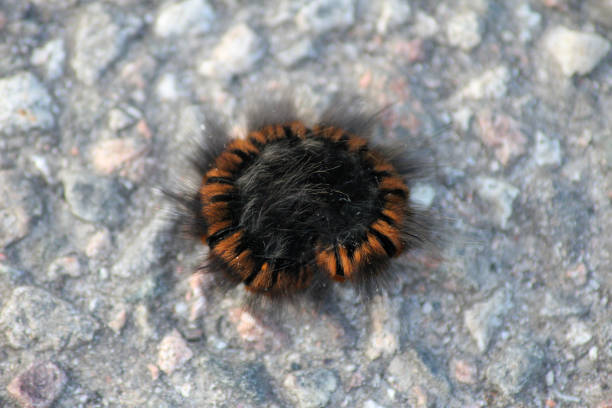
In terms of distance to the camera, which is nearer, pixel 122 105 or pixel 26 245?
pixel 26 245

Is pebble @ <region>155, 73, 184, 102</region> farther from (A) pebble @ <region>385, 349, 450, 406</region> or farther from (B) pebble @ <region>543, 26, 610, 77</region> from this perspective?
(B) pebble @ <region>543, 26, 610, 77</region>

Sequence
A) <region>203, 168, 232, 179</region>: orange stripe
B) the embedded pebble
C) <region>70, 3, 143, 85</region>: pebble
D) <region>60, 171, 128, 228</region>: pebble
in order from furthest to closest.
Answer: <region>70, 3, 143, 85</region>: pebble
the embedded pebble
<region>60, 171, 128, 228</region>: pebble
<region>203, 168, 232, 179</region>: orange stripe

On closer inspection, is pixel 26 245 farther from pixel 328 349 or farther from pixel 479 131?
pixel 479 131

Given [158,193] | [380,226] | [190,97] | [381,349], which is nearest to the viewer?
[380,226]

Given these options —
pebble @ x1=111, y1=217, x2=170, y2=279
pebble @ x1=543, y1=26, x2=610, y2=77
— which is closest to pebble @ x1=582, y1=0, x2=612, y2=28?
pebble @ x1=543, y1=26, x2=610, y2=77

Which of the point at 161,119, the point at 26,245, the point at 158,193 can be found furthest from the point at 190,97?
the point at 26,245

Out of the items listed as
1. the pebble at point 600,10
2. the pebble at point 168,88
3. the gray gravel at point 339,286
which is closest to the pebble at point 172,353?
the gray gravel at point 339,286
